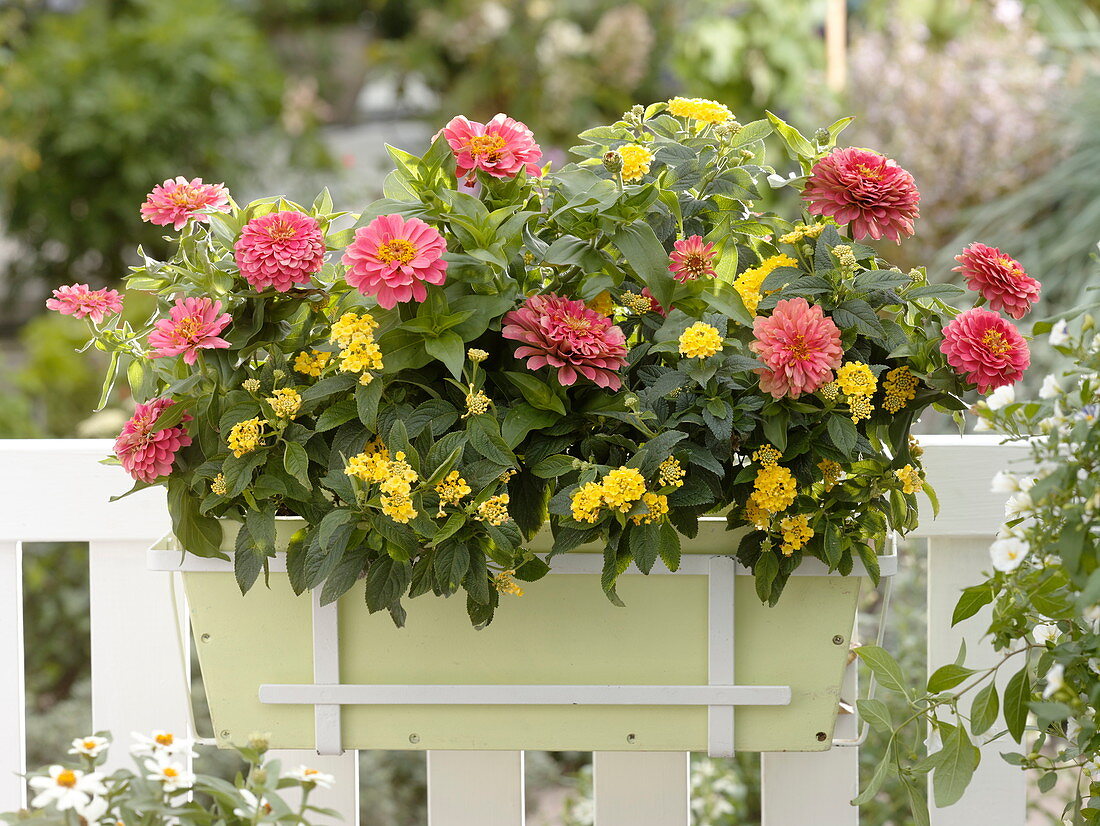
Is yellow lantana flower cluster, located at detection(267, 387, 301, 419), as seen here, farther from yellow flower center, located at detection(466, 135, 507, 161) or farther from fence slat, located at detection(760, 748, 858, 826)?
fence slat, located at detection(760, 748, 858, 826)

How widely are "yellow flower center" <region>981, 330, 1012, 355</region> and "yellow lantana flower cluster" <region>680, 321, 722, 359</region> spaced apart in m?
0.17

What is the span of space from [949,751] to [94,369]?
2417mm

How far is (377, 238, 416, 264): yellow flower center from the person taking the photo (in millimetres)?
641

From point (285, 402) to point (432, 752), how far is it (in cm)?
39

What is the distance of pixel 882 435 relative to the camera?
74cm

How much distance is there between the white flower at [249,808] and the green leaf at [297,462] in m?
0.18

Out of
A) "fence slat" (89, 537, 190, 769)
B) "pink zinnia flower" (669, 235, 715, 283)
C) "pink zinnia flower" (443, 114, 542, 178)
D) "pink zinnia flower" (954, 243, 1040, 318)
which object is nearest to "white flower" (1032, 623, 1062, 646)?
"pink zinnia flower" (954, 243, 1040, 318)

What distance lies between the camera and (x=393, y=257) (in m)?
0.64

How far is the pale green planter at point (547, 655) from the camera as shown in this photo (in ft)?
2.54

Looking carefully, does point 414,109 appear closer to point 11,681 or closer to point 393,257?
point 11,681

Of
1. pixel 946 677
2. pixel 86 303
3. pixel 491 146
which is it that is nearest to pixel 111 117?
pixel 86 303

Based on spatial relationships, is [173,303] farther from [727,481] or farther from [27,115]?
[27,115]

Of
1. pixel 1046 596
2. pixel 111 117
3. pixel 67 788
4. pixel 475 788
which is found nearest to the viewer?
pixel 67 788

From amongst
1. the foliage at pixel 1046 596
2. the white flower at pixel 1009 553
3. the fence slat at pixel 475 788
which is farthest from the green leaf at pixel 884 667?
the fence slat at pixel 475 788
